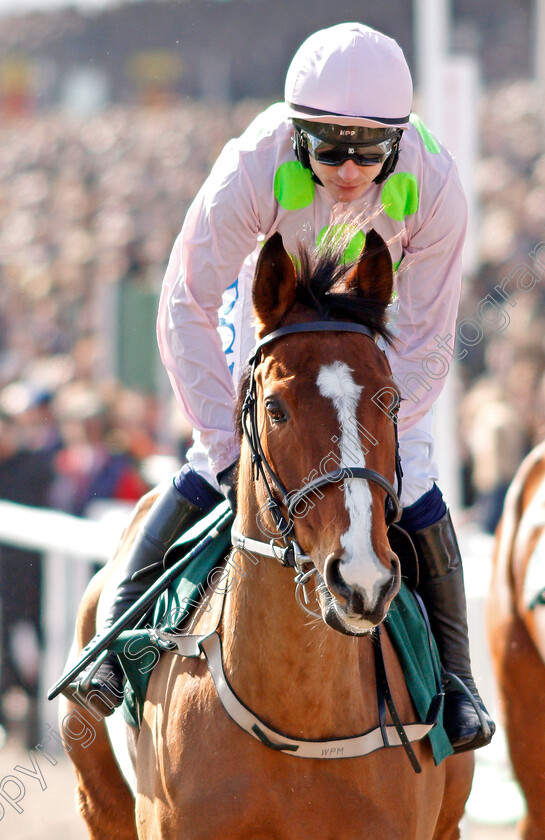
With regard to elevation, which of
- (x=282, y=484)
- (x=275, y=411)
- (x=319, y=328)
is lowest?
(x=282, y=484)

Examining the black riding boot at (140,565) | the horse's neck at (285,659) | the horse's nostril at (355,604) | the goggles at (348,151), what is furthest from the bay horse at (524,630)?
the horse's nostril at (355,604)

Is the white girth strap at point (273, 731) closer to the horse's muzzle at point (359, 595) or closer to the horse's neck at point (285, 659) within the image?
the horse's neck at point (285, 659)

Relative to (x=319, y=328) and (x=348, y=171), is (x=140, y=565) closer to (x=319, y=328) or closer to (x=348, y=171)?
(x=319, y=328)

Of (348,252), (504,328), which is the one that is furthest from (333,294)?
(504,328)

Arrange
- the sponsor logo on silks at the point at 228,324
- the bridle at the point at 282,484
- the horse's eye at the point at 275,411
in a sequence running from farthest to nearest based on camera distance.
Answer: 1. the sponsor logo on silks at the point at 228,324
2. the horse's eye at the point at 275,411
3. the bridle at the point at 282,484

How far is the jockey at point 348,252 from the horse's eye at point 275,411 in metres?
0.48

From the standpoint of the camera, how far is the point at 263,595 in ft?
9.51

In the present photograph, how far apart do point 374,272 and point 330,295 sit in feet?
0.56

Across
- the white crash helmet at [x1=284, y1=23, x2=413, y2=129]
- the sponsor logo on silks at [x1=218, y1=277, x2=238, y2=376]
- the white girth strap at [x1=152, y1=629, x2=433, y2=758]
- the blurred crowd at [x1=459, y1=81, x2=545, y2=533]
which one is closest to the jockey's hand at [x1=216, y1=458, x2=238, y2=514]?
the white girth strap at [x1=152, y1=629, x2=433, y2=758]

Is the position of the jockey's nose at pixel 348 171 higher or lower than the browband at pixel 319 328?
higher

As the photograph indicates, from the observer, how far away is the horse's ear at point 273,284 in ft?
9.57

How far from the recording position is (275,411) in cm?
272

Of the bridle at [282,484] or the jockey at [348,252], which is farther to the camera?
the jockey at [348,252]

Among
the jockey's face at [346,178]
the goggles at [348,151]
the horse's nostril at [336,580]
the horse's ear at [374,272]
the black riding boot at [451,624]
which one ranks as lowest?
the black riding boot at [451,624]
